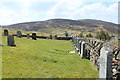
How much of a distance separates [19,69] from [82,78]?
3925mm

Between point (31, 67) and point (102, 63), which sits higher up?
point (102, 63)

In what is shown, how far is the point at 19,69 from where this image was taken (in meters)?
Answer: 9.34

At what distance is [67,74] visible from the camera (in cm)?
946

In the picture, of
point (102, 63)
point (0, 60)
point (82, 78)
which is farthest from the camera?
point (0, 60)

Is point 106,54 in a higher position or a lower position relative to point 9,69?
higher

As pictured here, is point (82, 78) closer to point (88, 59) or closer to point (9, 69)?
point (9, 69)

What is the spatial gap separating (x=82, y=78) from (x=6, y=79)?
434 cm

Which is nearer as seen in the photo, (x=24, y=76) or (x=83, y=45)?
(x=24, y=76)

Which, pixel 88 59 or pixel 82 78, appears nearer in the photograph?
pixel 82 78

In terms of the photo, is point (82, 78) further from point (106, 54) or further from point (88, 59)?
point (88, 59)

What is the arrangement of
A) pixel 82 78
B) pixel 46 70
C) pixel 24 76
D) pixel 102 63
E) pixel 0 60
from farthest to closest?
pixel 0 60 → pixel 46 70 → pixel 82 78 → pixel 24 76 → pixel 102 63

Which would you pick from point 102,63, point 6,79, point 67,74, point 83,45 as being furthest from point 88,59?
point 6,79

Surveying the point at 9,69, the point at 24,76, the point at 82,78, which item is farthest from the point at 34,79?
the point at 82,78

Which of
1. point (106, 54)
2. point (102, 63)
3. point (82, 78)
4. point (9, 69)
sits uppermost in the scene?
point (106, 54)
